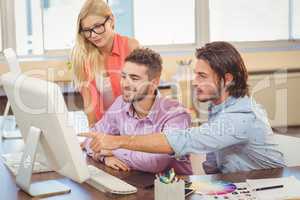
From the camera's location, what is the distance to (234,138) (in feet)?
6.71

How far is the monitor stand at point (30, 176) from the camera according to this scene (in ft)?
5.89

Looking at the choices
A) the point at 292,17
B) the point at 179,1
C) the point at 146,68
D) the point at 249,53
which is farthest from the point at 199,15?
the point at 146,68

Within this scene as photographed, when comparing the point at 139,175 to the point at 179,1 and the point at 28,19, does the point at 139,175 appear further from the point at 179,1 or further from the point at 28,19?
the point at 179,1

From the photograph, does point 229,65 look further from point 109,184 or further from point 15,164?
point 15,164

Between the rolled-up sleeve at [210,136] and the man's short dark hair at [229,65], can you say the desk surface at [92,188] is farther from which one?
the man's short dark hair at [229,65]

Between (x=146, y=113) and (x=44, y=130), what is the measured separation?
70 centimetres

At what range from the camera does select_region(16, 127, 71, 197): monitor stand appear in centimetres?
180

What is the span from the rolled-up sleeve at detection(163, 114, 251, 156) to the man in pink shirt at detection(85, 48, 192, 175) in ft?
0.71

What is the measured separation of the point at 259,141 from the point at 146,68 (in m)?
0.60

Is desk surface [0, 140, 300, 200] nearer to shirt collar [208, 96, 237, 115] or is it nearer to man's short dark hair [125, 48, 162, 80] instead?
shirt collar [208, 96, 237, 115]

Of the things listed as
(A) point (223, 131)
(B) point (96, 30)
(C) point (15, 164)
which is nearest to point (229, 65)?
(A) point (223, 131)

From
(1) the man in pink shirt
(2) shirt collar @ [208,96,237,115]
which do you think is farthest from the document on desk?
(1) the man in pink shirt

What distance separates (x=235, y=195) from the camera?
1.77 m

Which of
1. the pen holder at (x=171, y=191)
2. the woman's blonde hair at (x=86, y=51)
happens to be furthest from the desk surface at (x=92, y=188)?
the woman's blonde hair at (x=86, y=51)
